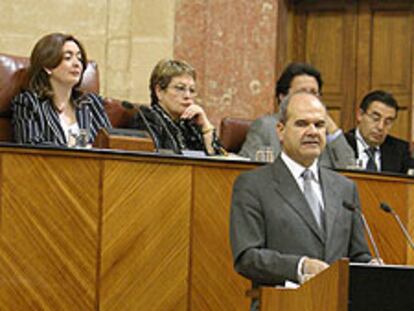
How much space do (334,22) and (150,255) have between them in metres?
4.20

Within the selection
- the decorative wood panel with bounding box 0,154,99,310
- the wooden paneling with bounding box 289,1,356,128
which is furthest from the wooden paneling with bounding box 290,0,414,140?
the decorative wood panel with bounding box 0,154,99,310

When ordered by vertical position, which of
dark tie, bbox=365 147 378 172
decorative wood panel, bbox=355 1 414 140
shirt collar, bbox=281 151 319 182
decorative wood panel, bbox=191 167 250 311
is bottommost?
decorative wood panel, bbox=191 167 250 311

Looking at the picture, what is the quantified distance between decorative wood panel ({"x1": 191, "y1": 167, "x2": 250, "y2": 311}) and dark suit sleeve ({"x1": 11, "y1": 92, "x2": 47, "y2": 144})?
86 centimetres

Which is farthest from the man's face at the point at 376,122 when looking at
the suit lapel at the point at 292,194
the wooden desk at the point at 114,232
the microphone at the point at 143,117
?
the suit lapel at the point at 292,194

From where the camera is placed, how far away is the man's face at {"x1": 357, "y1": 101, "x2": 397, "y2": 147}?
6.48 m

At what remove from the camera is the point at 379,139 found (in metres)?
6.48

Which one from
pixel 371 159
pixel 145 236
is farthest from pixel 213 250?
pixel 371 159

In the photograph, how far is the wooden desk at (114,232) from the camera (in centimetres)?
450

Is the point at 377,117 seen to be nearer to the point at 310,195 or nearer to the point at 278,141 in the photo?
the point at 278,141

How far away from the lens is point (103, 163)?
4652 millimetres

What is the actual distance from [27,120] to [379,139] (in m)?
2.22

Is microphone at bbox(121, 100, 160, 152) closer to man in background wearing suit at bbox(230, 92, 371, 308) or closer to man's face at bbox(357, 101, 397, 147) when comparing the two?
man in background wearing suit at bbox(230, 92, 371, 308)

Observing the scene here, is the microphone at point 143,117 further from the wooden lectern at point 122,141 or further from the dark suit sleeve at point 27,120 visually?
the dark suit sleeve at point 27,120

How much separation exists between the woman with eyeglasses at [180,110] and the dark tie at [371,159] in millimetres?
995
